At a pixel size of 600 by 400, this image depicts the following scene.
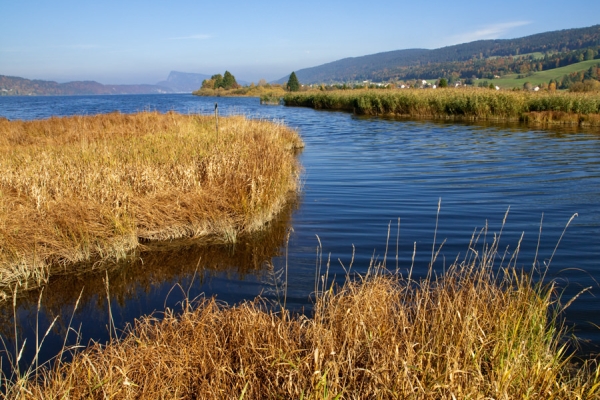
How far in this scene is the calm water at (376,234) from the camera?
5469 mm

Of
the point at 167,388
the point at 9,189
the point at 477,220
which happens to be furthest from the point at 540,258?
the point at 9,189

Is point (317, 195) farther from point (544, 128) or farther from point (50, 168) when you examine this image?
point (544, 128)

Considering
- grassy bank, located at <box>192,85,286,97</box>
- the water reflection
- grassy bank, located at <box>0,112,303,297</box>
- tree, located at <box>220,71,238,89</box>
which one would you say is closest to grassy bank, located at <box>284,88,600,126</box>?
grassy bank, located at <box>0,112,303,297</box>

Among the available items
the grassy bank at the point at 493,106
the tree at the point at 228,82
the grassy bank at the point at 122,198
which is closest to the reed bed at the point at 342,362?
the grassy bank at the point at 122,198

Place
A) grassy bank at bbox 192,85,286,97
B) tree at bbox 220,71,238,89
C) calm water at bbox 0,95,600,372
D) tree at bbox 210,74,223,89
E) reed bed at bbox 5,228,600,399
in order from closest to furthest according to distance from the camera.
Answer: reed bed at bbox 5,228,600,399
calm water at bbox 0,95,600,372
grassy bank at bbox 192,85,286,97
tree at bbox 220,71,238,89
tree at bbox 210,74,223,89

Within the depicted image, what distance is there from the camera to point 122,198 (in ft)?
23.8

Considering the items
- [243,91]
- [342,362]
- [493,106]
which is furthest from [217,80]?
[342,362]

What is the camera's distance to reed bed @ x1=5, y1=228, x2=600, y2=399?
286 centimetres

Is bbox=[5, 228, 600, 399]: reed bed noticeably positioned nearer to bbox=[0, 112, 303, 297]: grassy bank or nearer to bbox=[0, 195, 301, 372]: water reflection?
bbox=[0, 195, 301, 372]: water reflection

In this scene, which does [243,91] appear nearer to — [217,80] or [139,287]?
[217,80]

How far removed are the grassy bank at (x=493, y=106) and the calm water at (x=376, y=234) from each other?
961 cm

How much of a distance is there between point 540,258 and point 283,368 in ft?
16.9

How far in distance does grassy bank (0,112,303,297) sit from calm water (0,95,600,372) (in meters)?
0.40

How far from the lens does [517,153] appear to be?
16.5 meters
